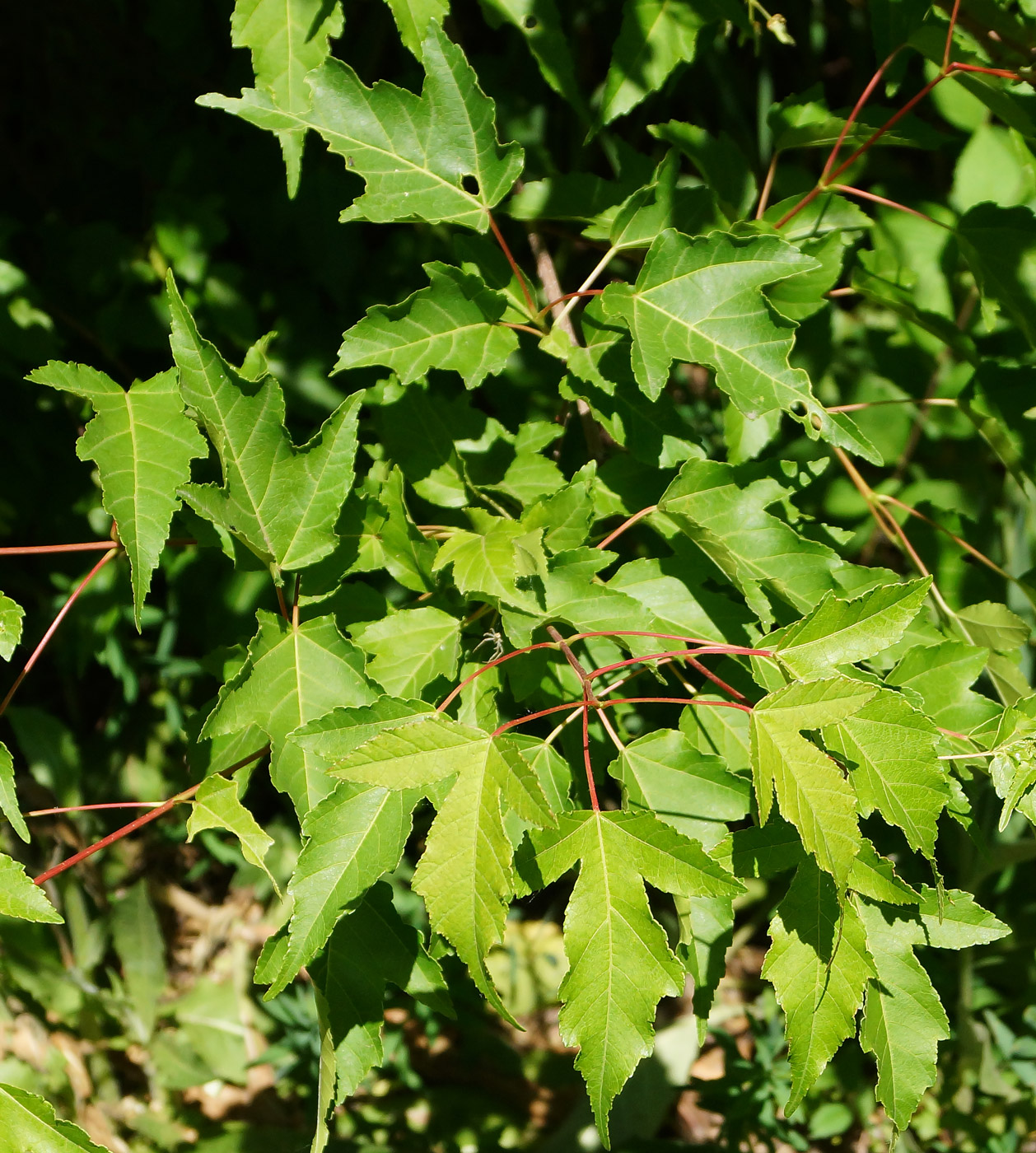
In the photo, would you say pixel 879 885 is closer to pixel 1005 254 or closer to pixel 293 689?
pixel 293 689

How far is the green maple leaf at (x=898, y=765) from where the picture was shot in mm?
911

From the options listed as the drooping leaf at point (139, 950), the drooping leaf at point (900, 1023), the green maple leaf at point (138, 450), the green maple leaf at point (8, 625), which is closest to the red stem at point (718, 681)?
the drooping leaf at point (900, 1023)

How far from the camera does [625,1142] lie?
194cm

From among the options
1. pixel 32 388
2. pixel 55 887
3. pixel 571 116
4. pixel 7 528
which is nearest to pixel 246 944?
pixel 55 887

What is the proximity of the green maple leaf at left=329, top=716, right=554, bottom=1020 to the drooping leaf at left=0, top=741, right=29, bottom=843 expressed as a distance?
0.35 m

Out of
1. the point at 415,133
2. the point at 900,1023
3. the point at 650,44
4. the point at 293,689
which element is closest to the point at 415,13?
the point at 415,133

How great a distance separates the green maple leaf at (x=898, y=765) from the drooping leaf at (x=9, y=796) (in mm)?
807

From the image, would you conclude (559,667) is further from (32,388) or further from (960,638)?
(32,388)

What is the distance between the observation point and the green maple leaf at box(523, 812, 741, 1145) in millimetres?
898

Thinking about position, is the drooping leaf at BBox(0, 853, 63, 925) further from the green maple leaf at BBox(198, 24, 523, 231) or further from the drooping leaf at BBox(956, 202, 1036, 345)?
the drooping leaf at BBox(956, 202, 1036, 345)

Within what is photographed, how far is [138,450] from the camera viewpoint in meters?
1.06

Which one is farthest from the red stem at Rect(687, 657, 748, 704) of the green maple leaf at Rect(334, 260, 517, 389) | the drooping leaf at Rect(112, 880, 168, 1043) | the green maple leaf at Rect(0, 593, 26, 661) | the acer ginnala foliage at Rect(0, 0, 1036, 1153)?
the drooping leaf at Rect(112, 880, 168, 1043)

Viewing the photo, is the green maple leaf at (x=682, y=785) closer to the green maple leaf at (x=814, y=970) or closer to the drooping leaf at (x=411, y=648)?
the green maple leaf at (x=814, y=970)

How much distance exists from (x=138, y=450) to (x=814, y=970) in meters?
0.90
